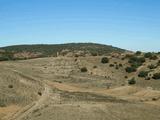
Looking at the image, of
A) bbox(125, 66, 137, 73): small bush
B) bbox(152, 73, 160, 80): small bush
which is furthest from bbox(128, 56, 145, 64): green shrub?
bbox(152, 73, 160, 80): small bush

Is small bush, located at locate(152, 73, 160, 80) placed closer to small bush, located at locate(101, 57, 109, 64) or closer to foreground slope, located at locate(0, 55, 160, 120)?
foreground slope, located at locate(0, 55, 160, 120)

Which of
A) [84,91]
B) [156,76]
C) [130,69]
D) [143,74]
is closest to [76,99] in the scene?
[84,91]

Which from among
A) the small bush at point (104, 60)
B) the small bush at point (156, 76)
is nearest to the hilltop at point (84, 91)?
the small bush at point (156, 76)

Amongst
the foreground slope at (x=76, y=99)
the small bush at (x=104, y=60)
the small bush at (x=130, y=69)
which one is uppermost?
the small bush at (x=104, y=60)

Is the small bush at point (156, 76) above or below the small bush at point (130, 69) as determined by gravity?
below

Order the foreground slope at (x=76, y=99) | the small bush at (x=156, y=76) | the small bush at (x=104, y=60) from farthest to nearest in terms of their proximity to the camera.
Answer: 1. the small bush at (x=104, y=60)
2. the small bush at (x=156, y=76)
3. the foreground slope at (x=76, y=99)

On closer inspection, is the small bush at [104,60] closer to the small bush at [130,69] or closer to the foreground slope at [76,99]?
the small bush at [130,69]

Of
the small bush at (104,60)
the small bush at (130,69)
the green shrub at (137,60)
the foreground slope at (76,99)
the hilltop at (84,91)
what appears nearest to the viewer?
the foreground slope at (76,99)

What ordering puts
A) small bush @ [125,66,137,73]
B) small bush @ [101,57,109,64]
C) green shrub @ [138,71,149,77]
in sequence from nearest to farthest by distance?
green shrub @ [138,71,149,77] < small bush @ [125,66,137,73] < small bush @ [101,57,109,64]

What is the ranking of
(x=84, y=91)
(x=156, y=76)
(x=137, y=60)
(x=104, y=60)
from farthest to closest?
(x=137, y=60)
(x=104, y=60)
(x=156, y=76)
(x=84, y=91)

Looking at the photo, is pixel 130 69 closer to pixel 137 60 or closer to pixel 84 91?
pixel 137 60

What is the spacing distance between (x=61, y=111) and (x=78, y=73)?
4141 cm

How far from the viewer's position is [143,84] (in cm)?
6075

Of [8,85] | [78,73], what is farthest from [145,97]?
[78,73]
